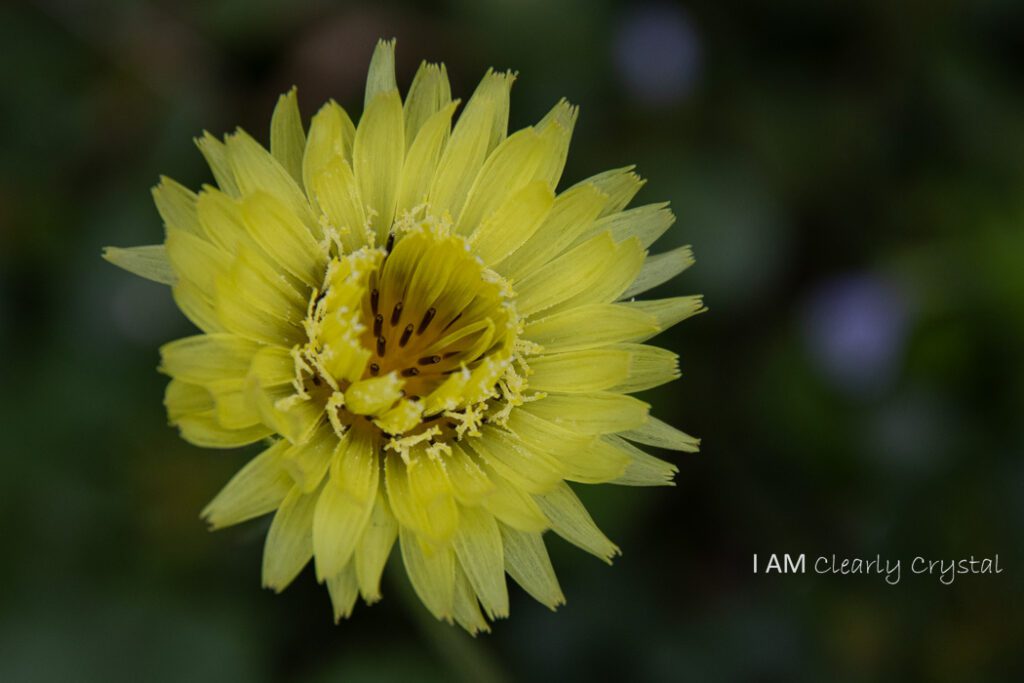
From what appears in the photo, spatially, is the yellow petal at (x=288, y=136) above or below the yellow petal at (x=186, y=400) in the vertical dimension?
above

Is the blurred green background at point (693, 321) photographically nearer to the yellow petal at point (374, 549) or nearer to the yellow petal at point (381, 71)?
the yellow petal at point (381, 71)

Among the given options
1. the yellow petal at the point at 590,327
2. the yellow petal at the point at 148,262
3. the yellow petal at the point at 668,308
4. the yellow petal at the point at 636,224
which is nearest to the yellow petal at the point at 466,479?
the yellow petal at the point at 590,327

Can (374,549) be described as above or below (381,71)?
below

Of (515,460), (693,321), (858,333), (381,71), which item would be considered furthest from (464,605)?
(858,333)

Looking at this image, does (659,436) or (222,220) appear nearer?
(222,220)

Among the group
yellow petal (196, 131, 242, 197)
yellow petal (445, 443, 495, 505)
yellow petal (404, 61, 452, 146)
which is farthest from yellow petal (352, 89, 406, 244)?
yellow petal (445, 443, 495, 505)

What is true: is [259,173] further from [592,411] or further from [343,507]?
[592,411]

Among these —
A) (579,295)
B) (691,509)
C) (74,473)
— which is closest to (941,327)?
(691,509)

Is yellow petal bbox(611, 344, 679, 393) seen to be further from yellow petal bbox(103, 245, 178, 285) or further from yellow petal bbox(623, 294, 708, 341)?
yellow petal bbox(103, 245, 178, 285)
